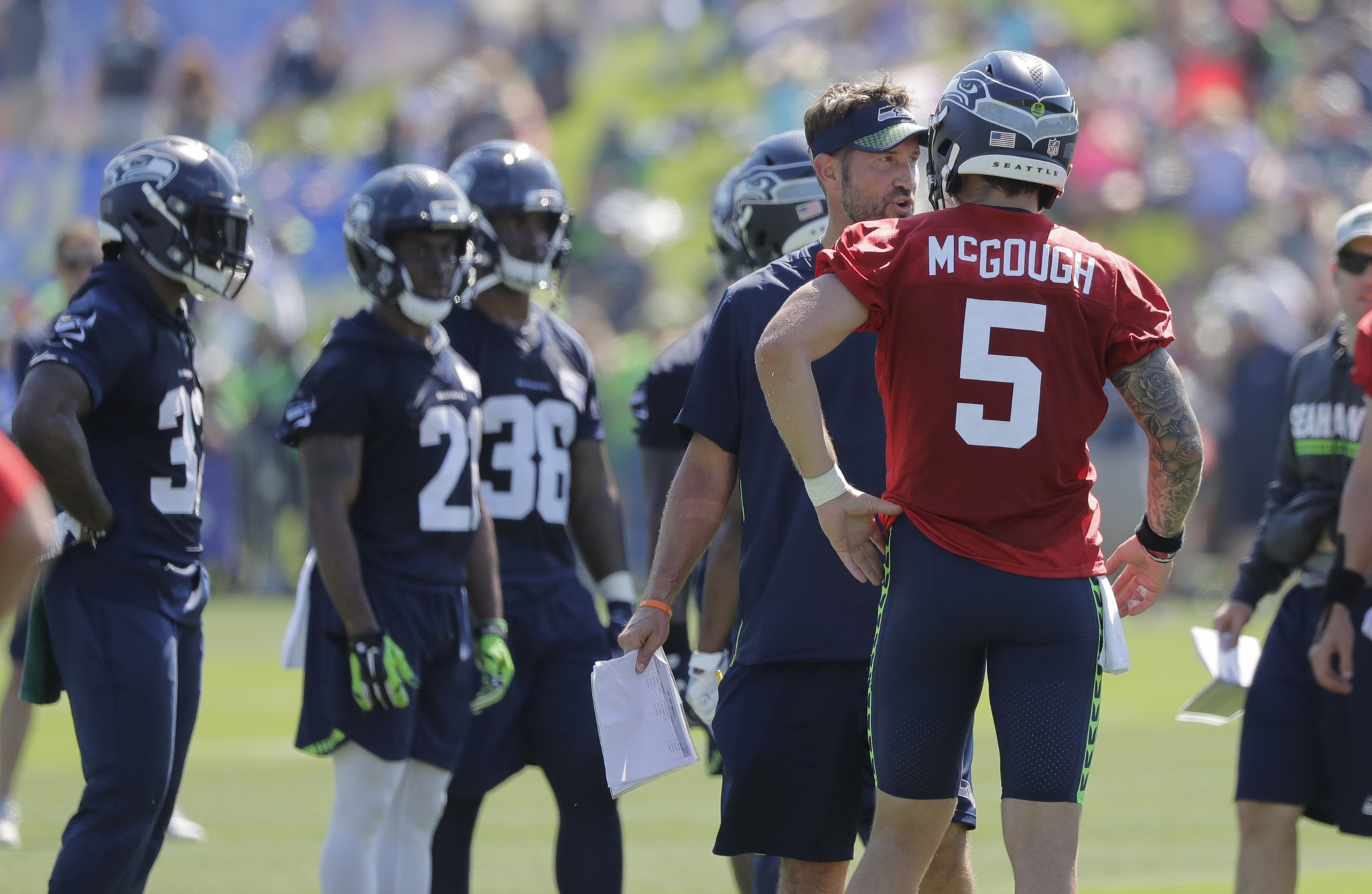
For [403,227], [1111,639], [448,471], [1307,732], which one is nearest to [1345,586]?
[1307,732]

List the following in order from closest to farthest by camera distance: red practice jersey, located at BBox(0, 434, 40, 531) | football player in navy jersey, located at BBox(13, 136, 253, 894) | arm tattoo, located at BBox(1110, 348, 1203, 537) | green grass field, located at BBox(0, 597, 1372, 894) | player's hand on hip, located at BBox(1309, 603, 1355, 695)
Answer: red practice jersey, located at BBox(0, 434, 40, 531) < arm tattoo, located at BBox(1110, 348, 1203, 537) < football player in navy jersey, located at BBox(13, 136, 253, 894) < player's hand on hip, located at BBox(1309, 603, 1355, 695) < green grass field, located at BBox(0, 597, 1372, 894)

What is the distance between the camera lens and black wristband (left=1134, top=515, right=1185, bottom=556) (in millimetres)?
A: 4191

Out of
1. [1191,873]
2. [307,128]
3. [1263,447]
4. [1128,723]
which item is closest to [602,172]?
[307,128]

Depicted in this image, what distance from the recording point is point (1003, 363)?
12.6 feet

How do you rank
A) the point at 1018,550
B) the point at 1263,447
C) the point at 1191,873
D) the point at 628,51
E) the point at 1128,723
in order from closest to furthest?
the point at 1018,550 → the point at 1191,873 → the point at 1128,723 → the point at 1263,447 → the point at 628,51

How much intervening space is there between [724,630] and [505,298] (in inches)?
56.0

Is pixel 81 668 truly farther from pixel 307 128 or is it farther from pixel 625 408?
pixel 307 128

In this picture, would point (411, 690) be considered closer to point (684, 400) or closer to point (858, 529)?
point (684, 400)

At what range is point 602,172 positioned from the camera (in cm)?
2125

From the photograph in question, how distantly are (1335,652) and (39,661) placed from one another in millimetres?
3670

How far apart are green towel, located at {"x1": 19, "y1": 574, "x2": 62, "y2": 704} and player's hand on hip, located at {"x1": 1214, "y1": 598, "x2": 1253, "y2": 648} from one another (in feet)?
11.5

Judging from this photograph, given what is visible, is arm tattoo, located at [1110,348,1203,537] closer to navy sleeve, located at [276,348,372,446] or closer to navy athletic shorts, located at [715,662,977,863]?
navy athletic shorts, located at [715,662,977,863]

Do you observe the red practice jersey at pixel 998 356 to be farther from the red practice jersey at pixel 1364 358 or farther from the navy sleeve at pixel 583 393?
the navy sleeve at pixel 583 393

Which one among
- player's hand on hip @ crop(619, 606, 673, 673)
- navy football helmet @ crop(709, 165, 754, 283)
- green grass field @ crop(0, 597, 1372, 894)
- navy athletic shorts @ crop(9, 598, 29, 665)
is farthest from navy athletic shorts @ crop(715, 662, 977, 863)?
navy athletic shorts @ crop(9, 598, 29, 665)
